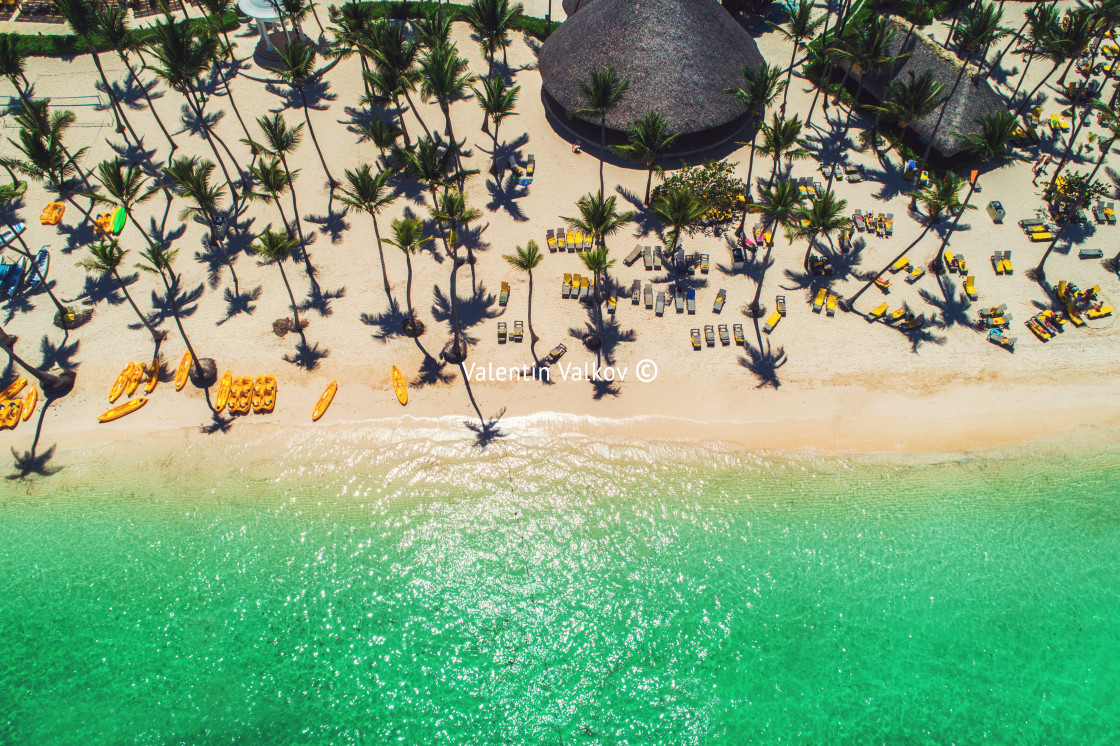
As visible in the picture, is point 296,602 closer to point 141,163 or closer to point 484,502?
point 484,502

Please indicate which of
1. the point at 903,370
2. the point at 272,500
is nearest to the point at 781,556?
the point at 903,370

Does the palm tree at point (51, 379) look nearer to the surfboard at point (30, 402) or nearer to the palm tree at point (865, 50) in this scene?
the surfboard at point (30, 402)

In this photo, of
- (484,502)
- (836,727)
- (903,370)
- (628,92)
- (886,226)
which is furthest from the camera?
(628,92)

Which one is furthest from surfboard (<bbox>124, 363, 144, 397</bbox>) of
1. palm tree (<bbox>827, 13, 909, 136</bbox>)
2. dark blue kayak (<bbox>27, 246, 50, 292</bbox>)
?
palm tree (<bbox>827, 13, 909, 136</bbox>)

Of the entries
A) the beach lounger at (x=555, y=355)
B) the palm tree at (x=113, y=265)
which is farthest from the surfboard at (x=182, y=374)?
the beach lounger at (x=555, y=355)

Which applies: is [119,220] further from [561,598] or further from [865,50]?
[865,50]

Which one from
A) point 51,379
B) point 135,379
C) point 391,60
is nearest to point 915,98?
point 391,60

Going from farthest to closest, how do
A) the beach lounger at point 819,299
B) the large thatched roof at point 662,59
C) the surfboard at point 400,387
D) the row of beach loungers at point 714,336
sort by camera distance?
1. the large thatched roof at point 662,59
2. the beach lounger at point 819,299
3. the row of beach loungers at point 714,336
4. the surfboard at point 400,387
